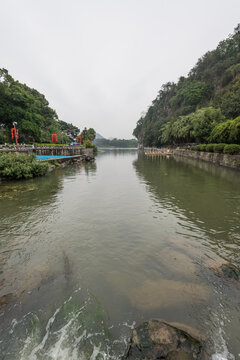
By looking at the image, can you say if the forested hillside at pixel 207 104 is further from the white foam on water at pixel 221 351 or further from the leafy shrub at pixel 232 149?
the white foam on water at pixel 221 351

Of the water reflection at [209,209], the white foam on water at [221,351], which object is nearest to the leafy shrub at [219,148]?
the water reflection at [209,209]

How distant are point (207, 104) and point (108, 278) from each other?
7751 centimetres

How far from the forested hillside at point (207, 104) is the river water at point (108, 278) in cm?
2268

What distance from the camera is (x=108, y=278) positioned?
4387 mm

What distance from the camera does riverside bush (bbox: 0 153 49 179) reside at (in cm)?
1523

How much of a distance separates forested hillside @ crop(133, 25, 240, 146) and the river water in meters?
22.7

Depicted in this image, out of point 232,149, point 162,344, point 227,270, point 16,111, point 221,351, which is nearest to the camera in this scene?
point 162,344

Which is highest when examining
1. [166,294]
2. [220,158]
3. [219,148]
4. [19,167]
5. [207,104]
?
[207,104]

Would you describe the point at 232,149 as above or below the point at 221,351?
above

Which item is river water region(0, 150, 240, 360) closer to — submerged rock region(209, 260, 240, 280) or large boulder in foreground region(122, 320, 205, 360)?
submerged rock region(209, 260, 240, 280)

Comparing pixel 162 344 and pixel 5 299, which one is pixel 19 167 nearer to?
pixel 5 299

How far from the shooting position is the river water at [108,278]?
3.03 metres

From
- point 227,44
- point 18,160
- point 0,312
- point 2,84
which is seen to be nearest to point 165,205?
point 0,312

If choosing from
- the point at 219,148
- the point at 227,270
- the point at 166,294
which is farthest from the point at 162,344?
the point at 219,148
